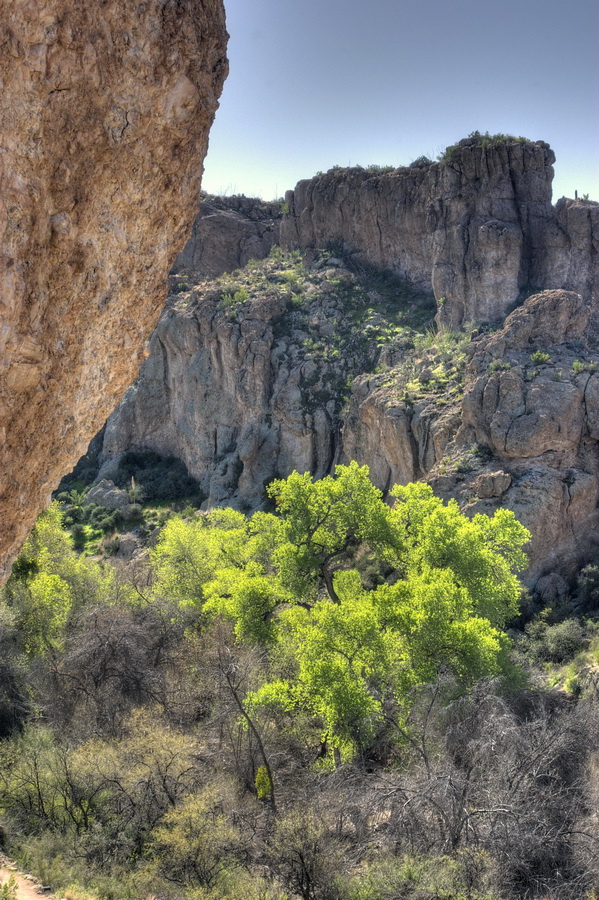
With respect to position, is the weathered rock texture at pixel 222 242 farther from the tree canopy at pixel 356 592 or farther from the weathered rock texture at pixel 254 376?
the tree canopy at pixel 356 592

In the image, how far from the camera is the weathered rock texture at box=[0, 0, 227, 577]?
5.59 meters

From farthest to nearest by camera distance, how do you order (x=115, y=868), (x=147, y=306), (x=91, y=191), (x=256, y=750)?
(x=256, y=750) < (x=115, y=868) < (x=147, y=306) < (x=91, y=191)

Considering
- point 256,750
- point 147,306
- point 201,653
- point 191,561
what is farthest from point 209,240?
point 147,306

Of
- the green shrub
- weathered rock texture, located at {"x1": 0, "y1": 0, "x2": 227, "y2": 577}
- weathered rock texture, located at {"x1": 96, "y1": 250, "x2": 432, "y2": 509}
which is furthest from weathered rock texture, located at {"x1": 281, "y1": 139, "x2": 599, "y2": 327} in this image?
weathered rock texture, located at {"x1": 0, "y1": 0, "x2": 227, "y2": 577}

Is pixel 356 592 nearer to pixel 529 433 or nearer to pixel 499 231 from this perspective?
pixel 529 433

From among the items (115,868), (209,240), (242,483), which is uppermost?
(209,240)

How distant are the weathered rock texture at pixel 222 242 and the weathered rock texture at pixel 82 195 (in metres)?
49.2

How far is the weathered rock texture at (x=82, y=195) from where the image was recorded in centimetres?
559

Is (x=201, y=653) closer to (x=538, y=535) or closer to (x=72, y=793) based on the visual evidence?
(x=72, y=793)

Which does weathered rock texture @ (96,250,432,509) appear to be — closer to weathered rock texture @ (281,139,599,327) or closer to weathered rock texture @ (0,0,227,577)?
weathered rock texture @ (281,139,599,327)

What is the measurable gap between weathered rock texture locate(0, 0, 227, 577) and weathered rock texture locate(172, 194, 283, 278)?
49179 mm

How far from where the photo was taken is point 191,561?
24.5 metres

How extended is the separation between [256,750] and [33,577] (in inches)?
479

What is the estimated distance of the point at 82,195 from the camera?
20.4 ft
